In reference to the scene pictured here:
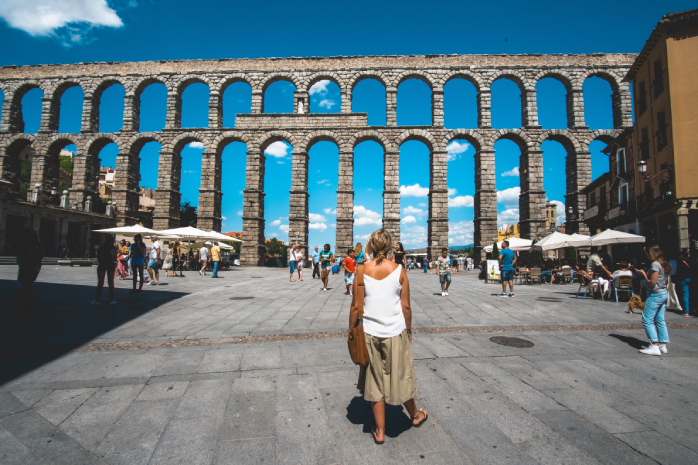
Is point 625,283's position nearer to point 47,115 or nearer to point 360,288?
point 360,288

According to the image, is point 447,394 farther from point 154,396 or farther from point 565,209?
point 565,209

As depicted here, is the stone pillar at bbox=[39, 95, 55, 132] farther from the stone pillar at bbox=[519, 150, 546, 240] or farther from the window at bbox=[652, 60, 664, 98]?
the window at bbox=[652, 60, 664, 98]

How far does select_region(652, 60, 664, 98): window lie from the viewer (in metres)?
16.2

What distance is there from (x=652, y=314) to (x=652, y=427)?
9.73 feet

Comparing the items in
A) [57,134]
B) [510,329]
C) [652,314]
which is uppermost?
[57,134]

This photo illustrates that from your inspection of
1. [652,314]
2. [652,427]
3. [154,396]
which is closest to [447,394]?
[652,427]

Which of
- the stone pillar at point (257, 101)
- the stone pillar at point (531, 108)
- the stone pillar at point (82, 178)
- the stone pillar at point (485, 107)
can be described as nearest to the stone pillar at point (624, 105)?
the stone pillar at point (531, 108)

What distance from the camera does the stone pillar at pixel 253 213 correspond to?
2609 centimetres

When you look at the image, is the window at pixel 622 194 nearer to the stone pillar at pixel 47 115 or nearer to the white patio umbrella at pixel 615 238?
the white patio umbrella at pixel 615 238

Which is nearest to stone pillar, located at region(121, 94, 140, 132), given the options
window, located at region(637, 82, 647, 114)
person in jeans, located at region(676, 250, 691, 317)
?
person in jeans, located at region(676, 250, 691, 317)

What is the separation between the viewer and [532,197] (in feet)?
82.6

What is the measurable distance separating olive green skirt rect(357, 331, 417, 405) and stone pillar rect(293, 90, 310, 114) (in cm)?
2760

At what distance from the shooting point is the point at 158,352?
4414 millimetres

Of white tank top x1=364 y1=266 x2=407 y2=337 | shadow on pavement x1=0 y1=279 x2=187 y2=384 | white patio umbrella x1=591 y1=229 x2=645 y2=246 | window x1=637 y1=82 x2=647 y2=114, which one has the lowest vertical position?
shadow on pavement x1=0 y1=279 x2=187 y2=384
